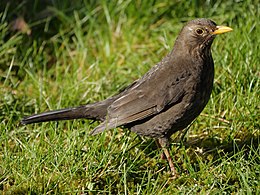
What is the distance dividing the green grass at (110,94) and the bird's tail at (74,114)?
4.7 inches

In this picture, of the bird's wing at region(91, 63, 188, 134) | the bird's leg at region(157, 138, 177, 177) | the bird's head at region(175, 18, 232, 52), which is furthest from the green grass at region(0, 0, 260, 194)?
the bird's head at region(175, 18, 232, 52)

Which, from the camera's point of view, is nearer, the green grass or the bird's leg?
the green grass

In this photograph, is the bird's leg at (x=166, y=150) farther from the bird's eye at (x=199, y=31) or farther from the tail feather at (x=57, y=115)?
the bird's eye at (x=199, y=31)

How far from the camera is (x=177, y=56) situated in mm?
4941

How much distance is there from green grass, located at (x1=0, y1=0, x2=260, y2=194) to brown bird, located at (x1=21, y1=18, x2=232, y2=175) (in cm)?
16

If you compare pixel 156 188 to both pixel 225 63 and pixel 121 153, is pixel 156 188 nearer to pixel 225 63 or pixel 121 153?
pixel 121 153

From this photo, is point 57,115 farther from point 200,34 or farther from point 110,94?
point 200,34

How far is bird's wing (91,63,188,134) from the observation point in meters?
4.73

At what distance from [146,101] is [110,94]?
1123 millimetres

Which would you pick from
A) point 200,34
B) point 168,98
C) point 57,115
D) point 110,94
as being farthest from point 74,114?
point 200,34

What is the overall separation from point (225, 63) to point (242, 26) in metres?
0.63

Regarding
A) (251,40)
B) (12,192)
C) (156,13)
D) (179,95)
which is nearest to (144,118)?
(179,95)

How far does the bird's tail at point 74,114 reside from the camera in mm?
4934

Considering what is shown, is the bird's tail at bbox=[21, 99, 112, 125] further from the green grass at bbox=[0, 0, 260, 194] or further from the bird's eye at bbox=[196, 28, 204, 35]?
the bird's eye at bbox=[196, 28, 204, 35]
